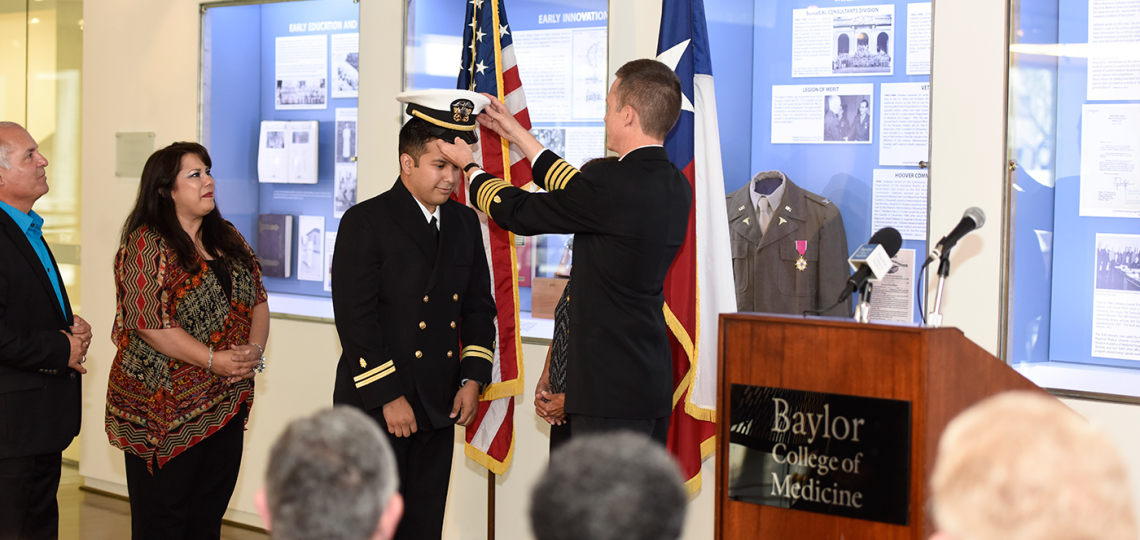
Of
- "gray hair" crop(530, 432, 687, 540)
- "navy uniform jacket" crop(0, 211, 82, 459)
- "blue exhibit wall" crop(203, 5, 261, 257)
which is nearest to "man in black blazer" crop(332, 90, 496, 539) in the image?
Answer: "navy uniform jacket" crop(0, 211, 82, 459)

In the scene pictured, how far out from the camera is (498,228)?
3.32m

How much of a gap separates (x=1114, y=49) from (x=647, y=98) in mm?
1719

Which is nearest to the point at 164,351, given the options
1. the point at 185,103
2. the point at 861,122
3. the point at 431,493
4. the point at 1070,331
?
the point at 431,493

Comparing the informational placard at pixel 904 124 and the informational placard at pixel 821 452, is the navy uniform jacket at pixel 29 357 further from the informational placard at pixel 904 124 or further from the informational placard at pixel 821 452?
the informational placard at pixel 904 124

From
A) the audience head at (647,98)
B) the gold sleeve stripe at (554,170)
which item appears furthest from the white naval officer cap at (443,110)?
the audience head at (647,98)

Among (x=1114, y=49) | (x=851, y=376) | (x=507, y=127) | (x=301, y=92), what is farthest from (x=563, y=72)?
(x=851, y=376)

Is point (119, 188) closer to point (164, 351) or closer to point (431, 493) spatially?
point (164, 351)

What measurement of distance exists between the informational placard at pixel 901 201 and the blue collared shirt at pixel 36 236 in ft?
9.66

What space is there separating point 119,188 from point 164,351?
8.12 feet

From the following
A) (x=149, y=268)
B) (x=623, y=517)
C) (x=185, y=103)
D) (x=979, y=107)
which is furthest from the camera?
(x=185, y=103)

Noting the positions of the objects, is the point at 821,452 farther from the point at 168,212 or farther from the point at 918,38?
the point at 168,212

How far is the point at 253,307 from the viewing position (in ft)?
10.2

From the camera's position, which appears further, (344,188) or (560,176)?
(344,188)

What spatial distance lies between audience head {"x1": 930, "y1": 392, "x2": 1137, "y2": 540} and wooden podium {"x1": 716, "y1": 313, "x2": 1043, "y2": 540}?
86cm
